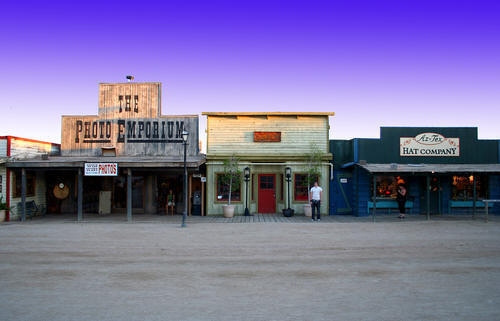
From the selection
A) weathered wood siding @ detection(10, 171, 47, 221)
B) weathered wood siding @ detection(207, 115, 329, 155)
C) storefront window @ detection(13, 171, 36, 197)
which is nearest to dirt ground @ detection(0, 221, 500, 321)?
weathered wood siding @ detection(10, 171, 47, 221)

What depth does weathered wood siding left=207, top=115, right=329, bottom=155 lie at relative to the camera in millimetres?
17359

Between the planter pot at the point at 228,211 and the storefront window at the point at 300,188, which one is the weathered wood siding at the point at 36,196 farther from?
the storefront window at the point at 300,188

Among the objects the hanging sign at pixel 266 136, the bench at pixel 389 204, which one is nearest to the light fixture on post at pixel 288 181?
the hanging sign at pixel 266 136

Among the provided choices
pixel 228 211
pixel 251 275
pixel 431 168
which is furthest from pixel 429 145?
pixel 251 275

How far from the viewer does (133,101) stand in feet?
57.6

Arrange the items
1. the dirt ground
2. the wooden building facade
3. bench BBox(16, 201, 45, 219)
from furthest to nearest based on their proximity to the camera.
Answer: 1. the wooden building facade
2. bench BBox(16, 201, 45, 219)
3. the dirt ground

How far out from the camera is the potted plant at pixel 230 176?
52.4 ft

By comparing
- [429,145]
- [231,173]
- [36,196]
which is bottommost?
[36,196]

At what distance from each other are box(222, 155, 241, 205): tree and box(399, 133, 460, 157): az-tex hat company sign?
8515 millimetres

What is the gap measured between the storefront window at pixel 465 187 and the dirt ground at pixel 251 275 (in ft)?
17.6

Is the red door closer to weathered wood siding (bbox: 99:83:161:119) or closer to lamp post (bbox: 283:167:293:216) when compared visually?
lamp post (bbox: 283:167:293:216)

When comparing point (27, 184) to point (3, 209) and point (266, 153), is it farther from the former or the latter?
point (266, 153)

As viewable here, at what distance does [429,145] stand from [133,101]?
1596 centimetres

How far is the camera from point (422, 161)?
16422 millimetres
